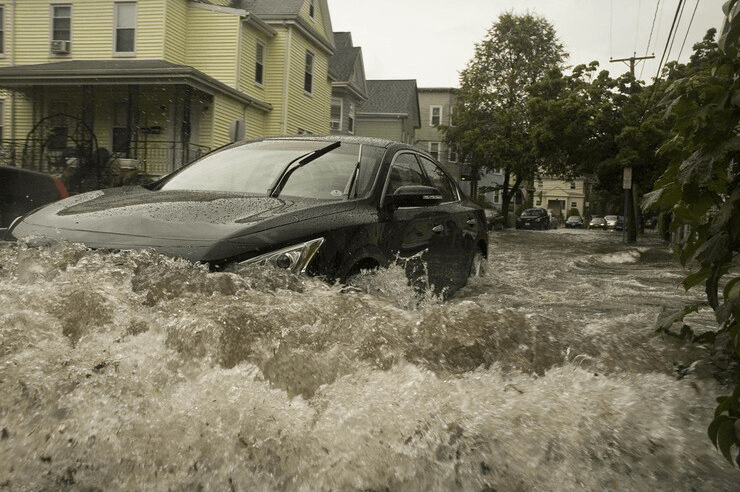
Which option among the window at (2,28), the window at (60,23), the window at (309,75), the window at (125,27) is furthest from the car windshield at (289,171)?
the window at (309,75)

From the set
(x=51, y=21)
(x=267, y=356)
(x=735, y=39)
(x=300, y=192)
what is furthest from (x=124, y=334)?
(x=51, y=21)

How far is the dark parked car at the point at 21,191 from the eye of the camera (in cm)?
617

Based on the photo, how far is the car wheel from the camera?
7309 millimetres

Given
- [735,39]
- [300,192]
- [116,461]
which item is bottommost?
[116,461]

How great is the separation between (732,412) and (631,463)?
558 mm

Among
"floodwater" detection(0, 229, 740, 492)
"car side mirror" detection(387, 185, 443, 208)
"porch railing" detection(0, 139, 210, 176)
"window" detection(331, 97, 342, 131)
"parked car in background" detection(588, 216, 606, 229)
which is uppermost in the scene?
"window" detection(331, 97, 342, 131)

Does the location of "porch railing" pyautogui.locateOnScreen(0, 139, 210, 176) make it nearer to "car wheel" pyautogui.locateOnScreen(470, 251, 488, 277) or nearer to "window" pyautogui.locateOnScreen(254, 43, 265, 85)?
"window" pyautogui.locateOnScreen(254, 43, 265, 85)

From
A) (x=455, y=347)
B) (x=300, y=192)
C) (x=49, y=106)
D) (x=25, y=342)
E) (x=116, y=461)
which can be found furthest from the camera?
(x=49, y=106)

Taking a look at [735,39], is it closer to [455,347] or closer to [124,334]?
[455,347]

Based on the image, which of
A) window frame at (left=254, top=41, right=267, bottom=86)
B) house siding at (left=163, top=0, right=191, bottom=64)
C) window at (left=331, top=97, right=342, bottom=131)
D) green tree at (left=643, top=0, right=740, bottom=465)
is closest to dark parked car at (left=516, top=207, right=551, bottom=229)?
window at (left=331, top=97, right=342, bottom=131)

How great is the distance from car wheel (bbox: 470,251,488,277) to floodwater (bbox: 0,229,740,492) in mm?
2924

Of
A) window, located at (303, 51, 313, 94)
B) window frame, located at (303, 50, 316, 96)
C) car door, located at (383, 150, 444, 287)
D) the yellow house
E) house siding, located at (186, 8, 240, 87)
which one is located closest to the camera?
car door, located at (383, 150, 444, 287)

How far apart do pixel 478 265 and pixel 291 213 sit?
3575mm

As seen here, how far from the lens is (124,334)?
3.40 meters
